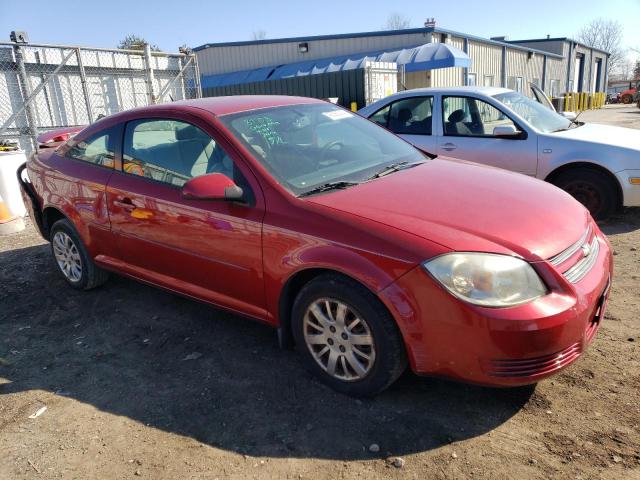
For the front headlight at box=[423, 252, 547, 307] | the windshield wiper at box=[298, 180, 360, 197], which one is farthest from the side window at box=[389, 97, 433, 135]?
the front headlight at box=[423, 252, 547, 307]

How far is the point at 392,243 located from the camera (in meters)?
2.51

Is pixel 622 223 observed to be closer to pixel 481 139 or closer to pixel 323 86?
pixel 481 139

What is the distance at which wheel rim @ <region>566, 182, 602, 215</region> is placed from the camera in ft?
18.9

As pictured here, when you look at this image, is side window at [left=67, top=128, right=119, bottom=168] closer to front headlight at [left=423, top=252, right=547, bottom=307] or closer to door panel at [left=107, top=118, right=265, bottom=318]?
door panel at [left=107, top=118, right=265, bottom=318]

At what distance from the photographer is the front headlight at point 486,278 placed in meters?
2.36

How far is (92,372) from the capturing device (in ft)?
11.1

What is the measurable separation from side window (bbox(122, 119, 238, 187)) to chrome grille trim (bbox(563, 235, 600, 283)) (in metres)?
1.95

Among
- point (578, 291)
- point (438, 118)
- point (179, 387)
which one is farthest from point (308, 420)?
point (438, 118)

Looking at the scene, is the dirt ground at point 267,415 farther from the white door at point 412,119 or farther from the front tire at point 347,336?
the white door at point 412,119

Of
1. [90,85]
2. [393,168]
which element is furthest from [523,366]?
[90,85]

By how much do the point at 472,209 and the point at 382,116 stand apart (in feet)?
14.5

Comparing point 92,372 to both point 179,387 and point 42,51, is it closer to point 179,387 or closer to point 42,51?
point 179,387

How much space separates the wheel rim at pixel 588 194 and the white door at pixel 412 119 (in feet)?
5.54

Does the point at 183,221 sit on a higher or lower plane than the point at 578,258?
higher
